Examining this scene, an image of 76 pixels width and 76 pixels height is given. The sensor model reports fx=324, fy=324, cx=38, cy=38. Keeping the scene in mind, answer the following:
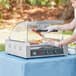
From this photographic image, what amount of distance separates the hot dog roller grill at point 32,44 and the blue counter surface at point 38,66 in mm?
42

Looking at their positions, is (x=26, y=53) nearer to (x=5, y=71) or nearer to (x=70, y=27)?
(x=5, y=71)

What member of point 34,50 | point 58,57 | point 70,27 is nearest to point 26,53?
point 34,50

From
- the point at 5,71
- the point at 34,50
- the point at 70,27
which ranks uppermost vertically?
the point at 70,27

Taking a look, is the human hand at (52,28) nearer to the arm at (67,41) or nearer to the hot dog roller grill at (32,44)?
the hot dog roller grill at (32,44)

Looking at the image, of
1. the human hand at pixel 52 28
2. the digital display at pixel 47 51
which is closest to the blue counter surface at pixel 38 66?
the digital display at pixel 47 51

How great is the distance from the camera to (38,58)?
2277mm

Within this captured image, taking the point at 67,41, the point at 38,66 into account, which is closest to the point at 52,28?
the point at 67,41

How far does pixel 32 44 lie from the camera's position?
2287 mm

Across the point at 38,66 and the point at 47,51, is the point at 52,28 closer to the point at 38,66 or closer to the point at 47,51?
the point at 47,51

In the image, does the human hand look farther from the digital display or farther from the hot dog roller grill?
the digital display

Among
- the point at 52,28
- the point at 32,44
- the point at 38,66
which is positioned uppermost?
the point at 52,28

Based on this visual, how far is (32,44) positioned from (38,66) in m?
0.17

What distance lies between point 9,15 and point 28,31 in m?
9.67

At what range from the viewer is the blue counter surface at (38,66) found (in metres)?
2.19
